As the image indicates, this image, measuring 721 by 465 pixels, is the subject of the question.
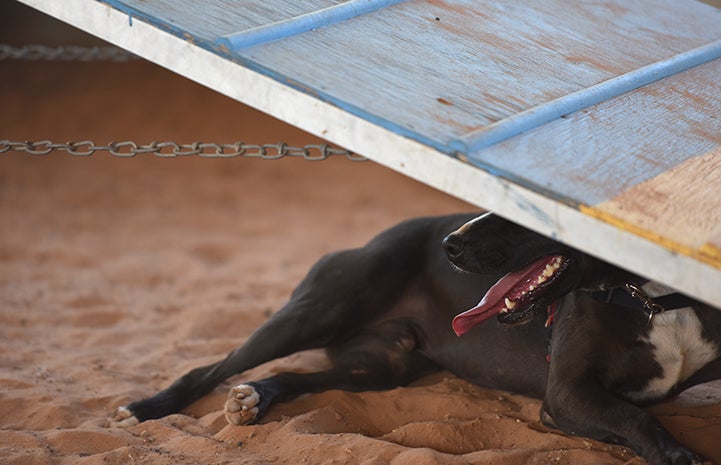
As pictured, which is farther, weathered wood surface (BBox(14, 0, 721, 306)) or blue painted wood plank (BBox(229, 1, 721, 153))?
blue painted wood plank (BBox(229, 1, 721, 153))

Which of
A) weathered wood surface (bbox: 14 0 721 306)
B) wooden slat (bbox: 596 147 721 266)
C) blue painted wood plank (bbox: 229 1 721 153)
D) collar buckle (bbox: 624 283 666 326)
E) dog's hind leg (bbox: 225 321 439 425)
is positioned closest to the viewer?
wooden slat (bbox: 596 147 721 266)

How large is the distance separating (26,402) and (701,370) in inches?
103

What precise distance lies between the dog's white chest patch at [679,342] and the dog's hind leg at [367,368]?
3.73 ft

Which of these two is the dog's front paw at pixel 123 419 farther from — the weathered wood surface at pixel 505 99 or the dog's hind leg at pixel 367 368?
the weathered wood surface at pixel 505 99

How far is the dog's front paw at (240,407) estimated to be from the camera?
3.59 m

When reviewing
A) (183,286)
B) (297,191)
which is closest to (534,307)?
(183,286)

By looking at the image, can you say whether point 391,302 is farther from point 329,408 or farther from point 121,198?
point 121,198

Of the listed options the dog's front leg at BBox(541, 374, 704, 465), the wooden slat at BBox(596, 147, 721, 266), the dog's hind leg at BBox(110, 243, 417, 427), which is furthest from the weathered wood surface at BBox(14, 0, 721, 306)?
the dog's hind leg at BBox(110, 243, 417, 427)

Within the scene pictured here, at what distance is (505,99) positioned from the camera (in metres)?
2.95

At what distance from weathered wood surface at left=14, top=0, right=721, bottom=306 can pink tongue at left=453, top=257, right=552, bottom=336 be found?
600mm

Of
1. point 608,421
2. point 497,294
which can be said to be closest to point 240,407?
point 497,294

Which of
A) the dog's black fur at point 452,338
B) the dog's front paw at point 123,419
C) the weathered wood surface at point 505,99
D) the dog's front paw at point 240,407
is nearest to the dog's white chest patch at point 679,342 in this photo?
the dog's black fur at point 452,338

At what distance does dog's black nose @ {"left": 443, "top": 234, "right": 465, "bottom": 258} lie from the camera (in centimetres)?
329

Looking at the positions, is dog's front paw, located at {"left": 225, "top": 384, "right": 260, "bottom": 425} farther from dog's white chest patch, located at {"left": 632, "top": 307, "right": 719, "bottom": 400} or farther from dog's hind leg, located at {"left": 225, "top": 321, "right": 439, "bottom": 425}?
dog's white chest patch, located at {"left": 632, "top": 307, "right": 719, "bottom": 400}
